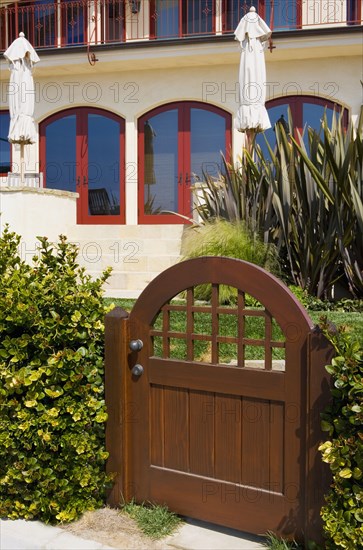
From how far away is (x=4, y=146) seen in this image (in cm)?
1527

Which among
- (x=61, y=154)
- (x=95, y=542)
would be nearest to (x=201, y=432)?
(x=95, y=542)

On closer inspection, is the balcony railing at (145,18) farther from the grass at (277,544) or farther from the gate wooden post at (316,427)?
the grass at (277,544)

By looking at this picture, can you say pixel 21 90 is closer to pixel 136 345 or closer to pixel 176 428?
pixel 136 345

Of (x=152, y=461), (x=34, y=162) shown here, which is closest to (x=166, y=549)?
(x=152, y=461)

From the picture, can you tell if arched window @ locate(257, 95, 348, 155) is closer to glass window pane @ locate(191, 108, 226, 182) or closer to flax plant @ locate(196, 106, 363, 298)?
glass window pane @ locate(191, 108, 226, 182)

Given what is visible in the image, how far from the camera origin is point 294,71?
12.9 metres

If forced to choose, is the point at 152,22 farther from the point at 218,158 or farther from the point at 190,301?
the point at 190,301

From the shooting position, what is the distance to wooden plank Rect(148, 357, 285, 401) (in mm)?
3014

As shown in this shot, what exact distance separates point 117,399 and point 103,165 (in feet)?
37.9

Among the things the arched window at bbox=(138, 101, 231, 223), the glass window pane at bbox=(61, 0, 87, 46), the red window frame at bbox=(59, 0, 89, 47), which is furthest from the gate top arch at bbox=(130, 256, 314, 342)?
the glass window pane at bbox=(61, 0, 87, 46)

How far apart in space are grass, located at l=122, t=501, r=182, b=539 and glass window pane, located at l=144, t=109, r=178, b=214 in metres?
10.7

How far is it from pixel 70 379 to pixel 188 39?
35.1 ft

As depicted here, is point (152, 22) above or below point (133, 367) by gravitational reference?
above

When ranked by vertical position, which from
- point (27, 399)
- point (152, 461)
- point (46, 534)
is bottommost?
point (46, 534)
